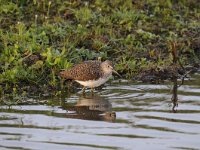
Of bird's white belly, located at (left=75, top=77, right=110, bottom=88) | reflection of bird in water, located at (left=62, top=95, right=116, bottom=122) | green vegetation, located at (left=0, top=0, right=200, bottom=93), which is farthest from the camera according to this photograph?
green vegetation, located at (left=0, top=0, right=200, bottom=93)

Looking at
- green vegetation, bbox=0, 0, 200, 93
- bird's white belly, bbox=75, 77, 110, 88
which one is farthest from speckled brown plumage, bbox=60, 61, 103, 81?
green vegetation, bbox=0, 0, 200, 93

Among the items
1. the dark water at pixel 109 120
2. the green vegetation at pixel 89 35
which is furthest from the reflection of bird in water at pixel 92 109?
the green vegetation at pixel 89 35

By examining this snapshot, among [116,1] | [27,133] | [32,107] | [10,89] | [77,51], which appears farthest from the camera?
[116,1]

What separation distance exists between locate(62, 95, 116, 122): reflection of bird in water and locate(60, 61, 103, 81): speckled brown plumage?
403mm

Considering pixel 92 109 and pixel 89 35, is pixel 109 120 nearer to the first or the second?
pixel 92 109

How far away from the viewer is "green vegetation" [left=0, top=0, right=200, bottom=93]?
44.7 ft

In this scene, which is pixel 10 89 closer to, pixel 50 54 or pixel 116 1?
pixel 50 54

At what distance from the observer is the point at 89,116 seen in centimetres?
1161

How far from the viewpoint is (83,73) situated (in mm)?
13242

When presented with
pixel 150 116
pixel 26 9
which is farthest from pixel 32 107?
pixel 26 9

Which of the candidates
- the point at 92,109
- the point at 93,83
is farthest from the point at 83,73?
the point at 92,109

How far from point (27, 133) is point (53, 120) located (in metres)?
0.83

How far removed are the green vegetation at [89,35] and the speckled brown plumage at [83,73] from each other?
0.93ft

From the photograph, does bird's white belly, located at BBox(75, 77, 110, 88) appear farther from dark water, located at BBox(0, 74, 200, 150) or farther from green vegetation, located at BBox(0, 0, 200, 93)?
green vegetation, located at BBox(0, 0, 200, 93)
